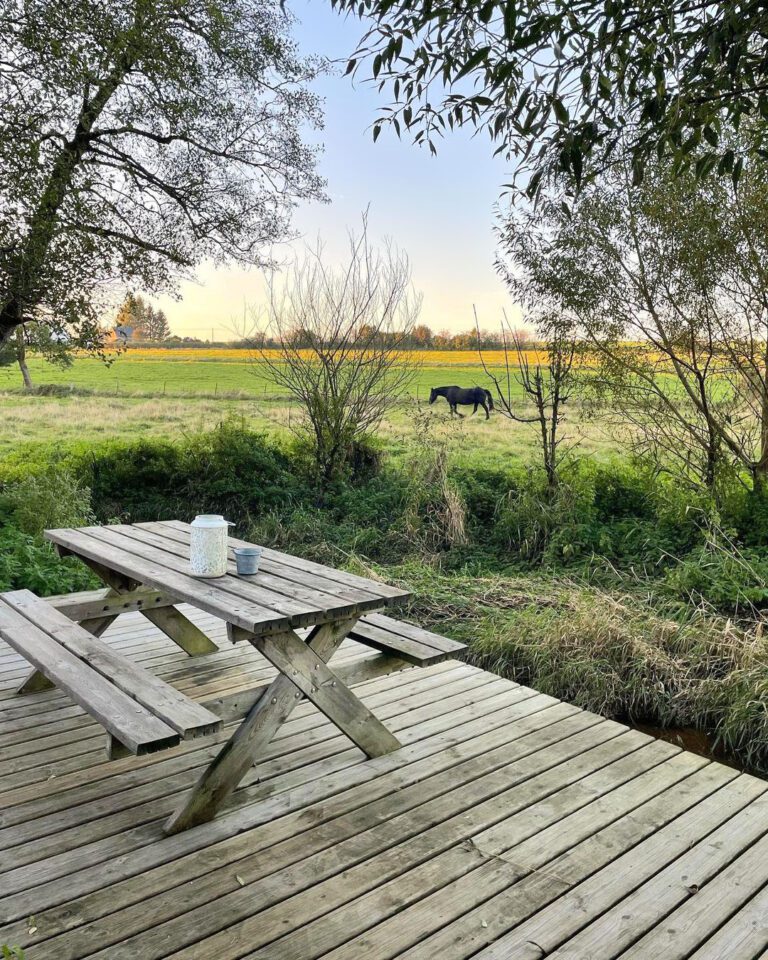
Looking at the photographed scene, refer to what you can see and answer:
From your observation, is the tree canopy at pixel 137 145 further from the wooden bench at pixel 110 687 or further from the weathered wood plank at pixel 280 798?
the weathered wood plank at pixel 280 798

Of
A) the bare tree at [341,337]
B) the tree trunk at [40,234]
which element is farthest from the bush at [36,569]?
the bare tree at [341,337]

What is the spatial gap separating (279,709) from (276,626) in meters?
0.33

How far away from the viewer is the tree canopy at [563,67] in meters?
2.03

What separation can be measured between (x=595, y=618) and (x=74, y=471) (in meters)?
→ 5.70

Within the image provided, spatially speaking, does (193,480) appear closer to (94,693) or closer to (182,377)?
(182,377)

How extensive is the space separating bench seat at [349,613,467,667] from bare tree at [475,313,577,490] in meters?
4.45

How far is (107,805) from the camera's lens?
2.48 metres

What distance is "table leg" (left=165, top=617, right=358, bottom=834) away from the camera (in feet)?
7.70

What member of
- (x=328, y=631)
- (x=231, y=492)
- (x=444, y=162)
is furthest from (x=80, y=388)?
(x=328, y=631)

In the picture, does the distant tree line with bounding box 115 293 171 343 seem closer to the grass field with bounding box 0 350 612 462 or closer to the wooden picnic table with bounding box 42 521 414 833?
the grass field with bounding box 0 350 612 462

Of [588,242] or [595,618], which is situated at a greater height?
[588,242]

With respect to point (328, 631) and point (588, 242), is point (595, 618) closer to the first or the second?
point (328, 631)

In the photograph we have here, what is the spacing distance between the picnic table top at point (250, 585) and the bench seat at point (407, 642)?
0.21 metres

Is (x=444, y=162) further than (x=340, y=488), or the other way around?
(x=444, y=162)
